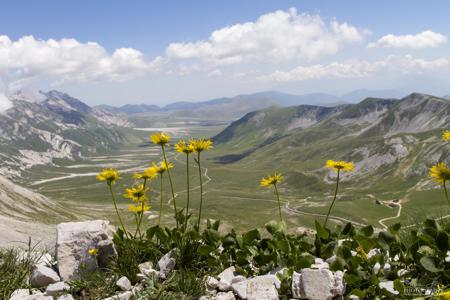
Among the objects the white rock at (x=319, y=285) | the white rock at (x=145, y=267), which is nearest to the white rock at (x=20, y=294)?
the white rock at (x=145, y=267)

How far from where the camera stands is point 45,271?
9.35 m

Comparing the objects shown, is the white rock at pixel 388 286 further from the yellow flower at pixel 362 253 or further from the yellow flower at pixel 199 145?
the yellow flower at pixel 199 145

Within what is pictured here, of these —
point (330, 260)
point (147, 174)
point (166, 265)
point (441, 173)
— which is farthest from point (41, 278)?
point (441, 173)

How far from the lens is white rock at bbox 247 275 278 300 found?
25.5 feet

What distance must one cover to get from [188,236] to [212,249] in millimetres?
813

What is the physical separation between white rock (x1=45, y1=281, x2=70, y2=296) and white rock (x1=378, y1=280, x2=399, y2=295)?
6.51 meters

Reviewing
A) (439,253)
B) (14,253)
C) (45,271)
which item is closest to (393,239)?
(439,253)

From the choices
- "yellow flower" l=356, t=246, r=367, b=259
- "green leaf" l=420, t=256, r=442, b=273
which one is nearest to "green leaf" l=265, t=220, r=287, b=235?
"yellow flower" l=356, t=246, r=367, b=259

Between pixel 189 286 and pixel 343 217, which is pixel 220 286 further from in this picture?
pixel 343 217

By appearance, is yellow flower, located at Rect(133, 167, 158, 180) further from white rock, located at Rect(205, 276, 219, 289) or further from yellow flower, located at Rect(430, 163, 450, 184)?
yellow flower, located at Rect(430, 163, 450, 184)

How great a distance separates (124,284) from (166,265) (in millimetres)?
1051

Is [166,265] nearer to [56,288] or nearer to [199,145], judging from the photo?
[56,288]

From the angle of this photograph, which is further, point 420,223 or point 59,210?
point 59,210

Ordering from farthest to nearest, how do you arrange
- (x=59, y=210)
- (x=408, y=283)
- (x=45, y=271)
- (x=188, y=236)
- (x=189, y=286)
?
(x=59, y=210) → (x=188, y=236) → (x=45, y=271) → (x=189, y=286) → (x=408, y=283)
